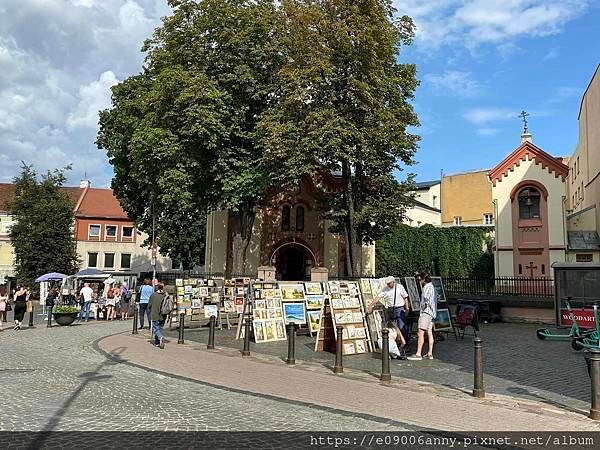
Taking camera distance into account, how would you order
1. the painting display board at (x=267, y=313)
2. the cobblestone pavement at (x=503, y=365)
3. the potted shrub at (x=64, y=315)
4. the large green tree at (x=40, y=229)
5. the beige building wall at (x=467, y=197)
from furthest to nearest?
the beige building wall at (x=467, y=197), the large green tree at (x=40, y=229), the potted shrub at (x=64, y=315), the painting display board at (x=267, y=313), the cobblestone pavement at (x=503, y=365)

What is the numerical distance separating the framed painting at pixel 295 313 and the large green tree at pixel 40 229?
33252 millimetres

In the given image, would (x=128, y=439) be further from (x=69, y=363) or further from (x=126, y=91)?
(x=126, y=91)

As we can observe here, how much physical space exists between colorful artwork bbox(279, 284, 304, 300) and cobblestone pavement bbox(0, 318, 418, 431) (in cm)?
594

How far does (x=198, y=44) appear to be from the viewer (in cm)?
2806

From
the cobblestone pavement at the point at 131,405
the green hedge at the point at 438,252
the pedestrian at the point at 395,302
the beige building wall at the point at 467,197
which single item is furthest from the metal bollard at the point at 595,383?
the beige building wall at the point at 467,197

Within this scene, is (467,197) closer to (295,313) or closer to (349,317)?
(295,313)

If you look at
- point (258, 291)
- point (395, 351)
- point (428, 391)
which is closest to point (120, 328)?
point (258, 291)

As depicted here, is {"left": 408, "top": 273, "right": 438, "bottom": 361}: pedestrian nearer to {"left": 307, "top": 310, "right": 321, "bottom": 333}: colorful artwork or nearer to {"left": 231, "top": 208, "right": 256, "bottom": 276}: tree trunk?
{"left": 307, "top": 310, "right": 321, "bottom": 333}: colorful artwork

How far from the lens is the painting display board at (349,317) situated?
13.3m

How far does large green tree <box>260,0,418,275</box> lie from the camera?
23.4 metres

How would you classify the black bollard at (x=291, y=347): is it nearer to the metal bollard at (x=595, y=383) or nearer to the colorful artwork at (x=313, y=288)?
the colorful artwork at (x=313, y=288)

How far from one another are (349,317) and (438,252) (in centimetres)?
3599

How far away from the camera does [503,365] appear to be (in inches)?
473


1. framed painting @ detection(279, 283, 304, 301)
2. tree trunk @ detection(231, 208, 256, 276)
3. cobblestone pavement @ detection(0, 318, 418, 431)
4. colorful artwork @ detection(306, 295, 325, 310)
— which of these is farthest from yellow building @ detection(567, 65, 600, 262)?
cobblestone pavement @ detection(0, 318, 418, 431)
